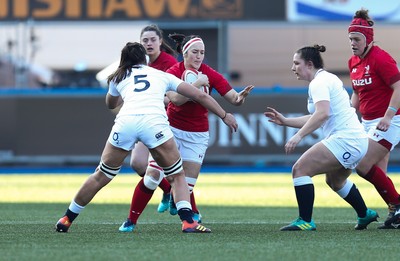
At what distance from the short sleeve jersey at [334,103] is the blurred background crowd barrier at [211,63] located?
13.0 m

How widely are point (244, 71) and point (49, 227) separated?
1804cm

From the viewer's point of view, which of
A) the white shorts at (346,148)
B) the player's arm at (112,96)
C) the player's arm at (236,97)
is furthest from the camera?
the player's arm at (236,97)

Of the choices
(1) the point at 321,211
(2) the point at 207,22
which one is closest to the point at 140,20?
(2) the point at 207,22

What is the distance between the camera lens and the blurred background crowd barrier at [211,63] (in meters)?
23.6

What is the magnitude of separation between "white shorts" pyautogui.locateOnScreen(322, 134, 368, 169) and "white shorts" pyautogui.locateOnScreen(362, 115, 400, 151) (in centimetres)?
65

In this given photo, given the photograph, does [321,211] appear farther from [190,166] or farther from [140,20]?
[140,20]

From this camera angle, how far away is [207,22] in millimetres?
26391

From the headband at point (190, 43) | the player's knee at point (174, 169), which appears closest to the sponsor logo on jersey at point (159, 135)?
the player's knee at point (174, 169)

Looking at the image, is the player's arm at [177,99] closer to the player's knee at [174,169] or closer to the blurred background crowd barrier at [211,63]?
the player's knee at [174,169]

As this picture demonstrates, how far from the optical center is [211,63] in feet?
93.9

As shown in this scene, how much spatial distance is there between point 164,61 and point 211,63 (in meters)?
16.8

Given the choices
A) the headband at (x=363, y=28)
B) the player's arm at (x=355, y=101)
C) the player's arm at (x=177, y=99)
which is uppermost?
the headband at (x=363, y=28)

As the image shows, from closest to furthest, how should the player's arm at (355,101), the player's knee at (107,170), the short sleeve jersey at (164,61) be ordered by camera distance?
the player's knee at (107,170)
the player's arm at (355,101)
the short sleeve jersey at (164,61)

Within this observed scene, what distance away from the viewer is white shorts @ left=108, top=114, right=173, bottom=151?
943 cm
